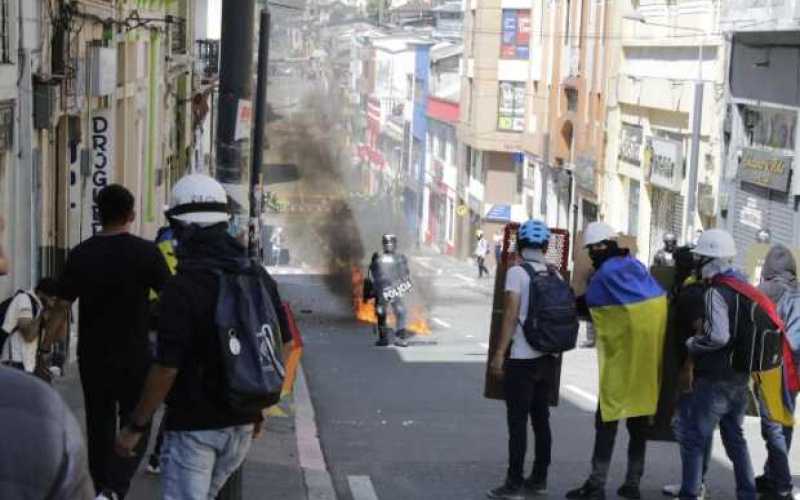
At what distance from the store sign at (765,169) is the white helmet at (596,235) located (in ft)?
62.7

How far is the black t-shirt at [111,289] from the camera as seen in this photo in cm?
721

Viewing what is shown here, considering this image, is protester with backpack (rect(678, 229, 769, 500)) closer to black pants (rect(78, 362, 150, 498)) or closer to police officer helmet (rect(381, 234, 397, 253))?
black pants (rect(78, 362, 150, 498))

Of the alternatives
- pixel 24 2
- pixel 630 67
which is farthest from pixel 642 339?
pixel 630 67

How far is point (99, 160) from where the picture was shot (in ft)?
71.3

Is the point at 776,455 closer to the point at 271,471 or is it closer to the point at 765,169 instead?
the point at 271,471

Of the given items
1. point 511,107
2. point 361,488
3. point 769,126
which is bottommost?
point 511,107

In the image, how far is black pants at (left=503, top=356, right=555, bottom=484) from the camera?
8984 mm

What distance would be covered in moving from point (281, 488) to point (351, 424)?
3.41 meters

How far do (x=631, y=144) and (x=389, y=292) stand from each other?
2093 cm

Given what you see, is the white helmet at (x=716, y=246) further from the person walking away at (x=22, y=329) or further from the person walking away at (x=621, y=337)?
the person walking away at (x=22, y=329)

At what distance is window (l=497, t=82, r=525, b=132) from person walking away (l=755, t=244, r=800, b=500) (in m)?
56.6

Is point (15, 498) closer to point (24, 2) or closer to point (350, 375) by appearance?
point (24, 2)

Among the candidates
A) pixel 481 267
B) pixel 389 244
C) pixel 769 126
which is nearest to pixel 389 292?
pixel 389 244

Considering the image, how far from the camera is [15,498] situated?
100 inches
